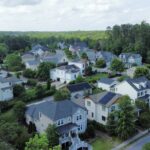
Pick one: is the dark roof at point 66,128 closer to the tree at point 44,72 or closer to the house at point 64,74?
the house at point 64,74

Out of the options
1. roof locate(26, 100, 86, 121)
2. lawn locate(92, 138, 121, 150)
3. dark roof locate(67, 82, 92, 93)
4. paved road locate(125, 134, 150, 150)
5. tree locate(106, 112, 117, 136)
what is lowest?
paved road locate(125, 134, 150, 150)

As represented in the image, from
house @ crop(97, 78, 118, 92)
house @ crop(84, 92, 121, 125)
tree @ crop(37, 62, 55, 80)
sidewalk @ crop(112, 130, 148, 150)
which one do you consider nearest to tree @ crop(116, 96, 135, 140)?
sidewalk @ crop(112, 130, 148, 150)

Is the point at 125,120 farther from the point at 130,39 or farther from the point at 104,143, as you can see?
the point at 130,39

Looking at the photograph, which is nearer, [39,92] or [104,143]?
[104,143]

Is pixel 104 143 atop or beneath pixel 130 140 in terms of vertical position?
atop

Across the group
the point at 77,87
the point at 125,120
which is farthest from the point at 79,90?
the point at 125,120

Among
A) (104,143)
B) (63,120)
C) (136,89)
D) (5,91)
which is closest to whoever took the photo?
(104,143)

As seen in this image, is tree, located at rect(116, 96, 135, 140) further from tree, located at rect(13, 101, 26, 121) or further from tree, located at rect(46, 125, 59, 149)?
tree, located at rect(13, 101, 26, 121)
